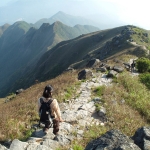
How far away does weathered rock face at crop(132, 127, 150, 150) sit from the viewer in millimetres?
6811

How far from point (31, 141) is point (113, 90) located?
895 centimetres

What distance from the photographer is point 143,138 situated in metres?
7.21

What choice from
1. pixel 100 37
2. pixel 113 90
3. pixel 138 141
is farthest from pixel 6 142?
pixel 100 37

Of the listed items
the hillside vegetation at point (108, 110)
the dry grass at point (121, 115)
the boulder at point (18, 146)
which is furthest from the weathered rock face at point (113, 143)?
the dry grass at point (121, 115)

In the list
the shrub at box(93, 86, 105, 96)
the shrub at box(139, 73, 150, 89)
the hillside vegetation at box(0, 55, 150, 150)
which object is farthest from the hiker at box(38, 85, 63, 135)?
the shrub at box(139, 73, 150, 89)

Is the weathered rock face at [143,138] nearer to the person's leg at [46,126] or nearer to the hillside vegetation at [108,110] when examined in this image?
the hillside vegetation at [108,110]

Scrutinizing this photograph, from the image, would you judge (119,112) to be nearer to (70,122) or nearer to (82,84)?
(70,122)

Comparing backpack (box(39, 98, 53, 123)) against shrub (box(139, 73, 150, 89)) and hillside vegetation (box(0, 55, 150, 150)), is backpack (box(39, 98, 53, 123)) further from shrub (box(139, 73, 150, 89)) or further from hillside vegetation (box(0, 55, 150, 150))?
shrub (box(139, 73, 150, 89))

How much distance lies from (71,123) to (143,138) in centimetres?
494

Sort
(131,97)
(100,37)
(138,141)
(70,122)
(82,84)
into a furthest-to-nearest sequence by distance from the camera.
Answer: (100,37)
(82,84)
(131,97)
(70,122)
(138,141)

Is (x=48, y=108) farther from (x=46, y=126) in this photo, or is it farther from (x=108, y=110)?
(x=108, y=110)

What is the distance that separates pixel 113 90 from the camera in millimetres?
16312

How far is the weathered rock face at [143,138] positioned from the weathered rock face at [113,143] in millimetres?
539

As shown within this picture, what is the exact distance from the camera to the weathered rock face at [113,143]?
6036 millimetres
